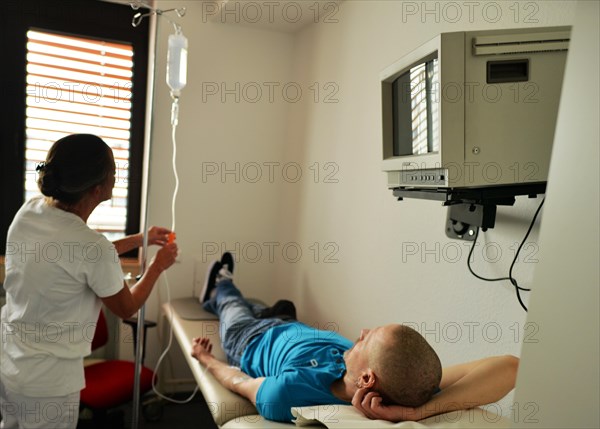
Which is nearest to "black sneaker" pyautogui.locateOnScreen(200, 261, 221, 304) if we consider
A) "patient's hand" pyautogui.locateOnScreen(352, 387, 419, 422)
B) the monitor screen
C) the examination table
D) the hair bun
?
the examination table

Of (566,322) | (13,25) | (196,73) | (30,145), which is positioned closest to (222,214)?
(196,73)

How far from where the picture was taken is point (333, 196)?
9.73ft

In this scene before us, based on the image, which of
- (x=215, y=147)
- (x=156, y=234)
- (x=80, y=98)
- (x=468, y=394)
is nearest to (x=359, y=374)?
(x=468, y=394)

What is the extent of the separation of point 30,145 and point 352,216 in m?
1.96

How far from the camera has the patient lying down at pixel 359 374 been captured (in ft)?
5.05

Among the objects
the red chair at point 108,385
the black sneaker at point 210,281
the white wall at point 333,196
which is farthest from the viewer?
the black sneaker at point 210,281

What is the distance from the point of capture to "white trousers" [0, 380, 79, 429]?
181cm

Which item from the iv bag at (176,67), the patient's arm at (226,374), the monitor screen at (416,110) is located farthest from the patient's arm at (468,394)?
the iv bag at (176,67)

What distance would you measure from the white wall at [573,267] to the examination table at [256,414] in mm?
772

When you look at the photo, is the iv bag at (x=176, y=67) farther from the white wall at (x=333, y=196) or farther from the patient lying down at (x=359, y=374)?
the patient lying down at (x=359, y=374)

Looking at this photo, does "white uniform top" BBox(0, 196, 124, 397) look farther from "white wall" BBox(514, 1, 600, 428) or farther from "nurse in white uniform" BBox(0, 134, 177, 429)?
"white wall" BBox(514, 1, 600, 428)

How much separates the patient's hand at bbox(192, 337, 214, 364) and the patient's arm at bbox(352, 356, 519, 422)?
97 centimetres

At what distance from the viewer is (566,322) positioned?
0.70 meters

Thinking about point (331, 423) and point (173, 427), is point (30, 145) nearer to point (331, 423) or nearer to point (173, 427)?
point (173, 427)
